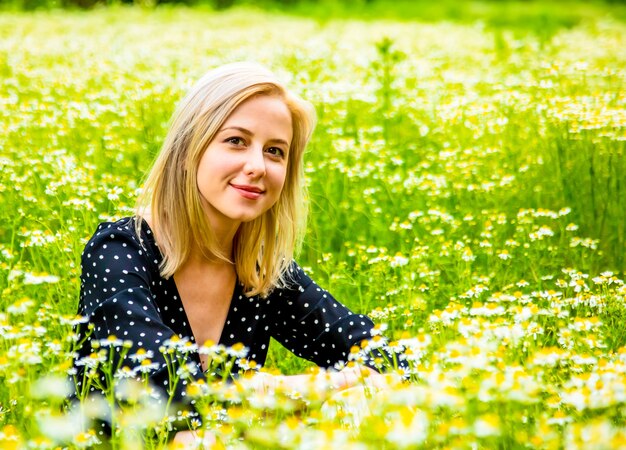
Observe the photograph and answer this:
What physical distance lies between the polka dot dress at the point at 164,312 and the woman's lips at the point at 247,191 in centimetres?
35

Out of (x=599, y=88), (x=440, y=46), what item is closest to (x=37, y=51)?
(x=440, y=46)

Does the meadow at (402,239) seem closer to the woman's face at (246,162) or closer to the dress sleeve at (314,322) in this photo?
the dress sleeve at (314,322)

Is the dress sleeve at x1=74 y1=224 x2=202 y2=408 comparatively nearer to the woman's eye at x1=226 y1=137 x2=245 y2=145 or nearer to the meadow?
the meadow

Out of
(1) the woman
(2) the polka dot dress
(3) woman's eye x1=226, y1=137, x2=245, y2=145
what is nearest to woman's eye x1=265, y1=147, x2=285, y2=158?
(1) the woman

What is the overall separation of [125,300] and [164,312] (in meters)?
0.30

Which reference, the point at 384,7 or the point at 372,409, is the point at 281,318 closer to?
the point at 372,409

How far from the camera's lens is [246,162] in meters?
2.80

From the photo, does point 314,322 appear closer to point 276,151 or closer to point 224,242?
point 224,242

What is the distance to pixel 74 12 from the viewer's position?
52.9 ft

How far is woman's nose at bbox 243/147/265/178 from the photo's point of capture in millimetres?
2775

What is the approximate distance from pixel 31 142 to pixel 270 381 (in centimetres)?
337

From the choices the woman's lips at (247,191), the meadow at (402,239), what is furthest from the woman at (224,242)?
the meadow at (402,239)

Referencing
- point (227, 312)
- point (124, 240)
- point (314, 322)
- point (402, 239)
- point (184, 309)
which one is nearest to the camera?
point (124, 240)

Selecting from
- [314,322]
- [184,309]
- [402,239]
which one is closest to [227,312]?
[184,309]
